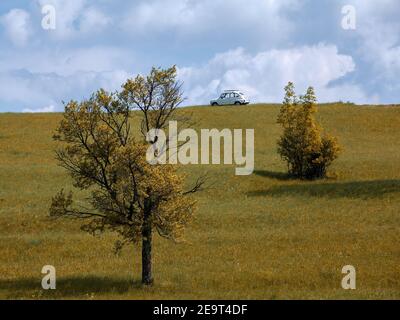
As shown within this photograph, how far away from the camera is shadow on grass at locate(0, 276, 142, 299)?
2012 centimetres

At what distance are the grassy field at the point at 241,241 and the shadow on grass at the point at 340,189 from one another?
0.08m

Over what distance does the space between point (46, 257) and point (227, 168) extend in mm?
27912

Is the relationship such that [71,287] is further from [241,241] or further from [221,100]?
[221,100]

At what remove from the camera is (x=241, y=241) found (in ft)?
99.2

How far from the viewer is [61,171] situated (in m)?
52.5

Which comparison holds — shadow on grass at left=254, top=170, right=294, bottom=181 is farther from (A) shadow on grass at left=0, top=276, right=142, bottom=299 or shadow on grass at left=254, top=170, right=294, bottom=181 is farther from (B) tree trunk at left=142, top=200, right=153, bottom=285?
(B) tree trunk at left=142, top=200, right=153, bottom=285

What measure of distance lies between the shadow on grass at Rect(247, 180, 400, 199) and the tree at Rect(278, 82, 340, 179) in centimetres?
526

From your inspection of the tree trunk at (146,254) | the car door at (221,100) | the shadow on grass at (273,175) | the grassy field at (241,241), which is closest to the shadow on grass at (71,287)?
the grassy field at (241,241)

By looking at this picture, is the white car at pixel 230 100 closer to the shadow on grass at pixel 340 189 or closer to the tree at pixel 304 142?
the tree at pixel 304 142

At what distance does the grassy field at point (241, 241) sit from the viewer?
2166 centimetres

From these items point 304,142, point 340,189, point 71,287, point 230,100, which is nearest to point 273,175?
point 304,142
